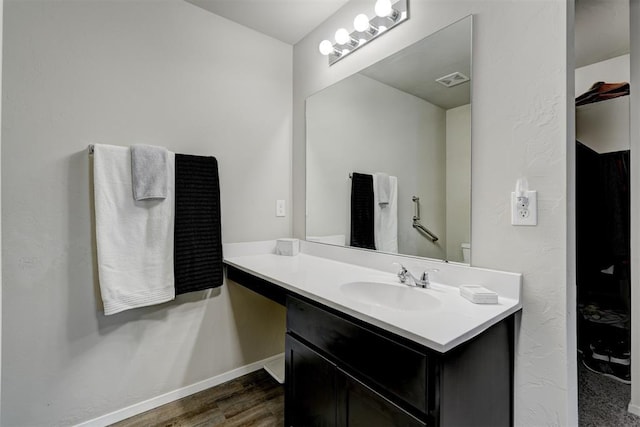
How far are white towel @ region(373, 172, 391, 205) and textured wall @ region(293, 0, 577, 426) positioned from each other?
0.47m

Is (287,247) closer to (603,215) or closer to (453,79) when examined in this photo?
(453,79)

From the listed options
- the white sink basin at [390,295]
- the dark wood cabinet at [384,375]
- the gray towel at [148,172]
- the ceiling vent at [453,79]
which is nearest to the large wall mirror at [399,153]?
the ceiling vent at [453,79]

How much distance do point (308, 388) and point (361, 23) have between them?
1.77 m

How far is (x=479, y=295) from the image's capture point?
1.04m

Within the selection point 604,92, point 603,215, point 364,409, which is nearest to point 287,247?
point 364,409

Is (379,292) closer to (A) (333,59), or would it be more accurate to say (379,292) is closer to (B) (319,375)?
(B) (319,375)

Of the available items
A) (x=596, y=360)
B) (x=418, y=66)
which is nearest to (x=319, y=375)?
(x=418, y=66)

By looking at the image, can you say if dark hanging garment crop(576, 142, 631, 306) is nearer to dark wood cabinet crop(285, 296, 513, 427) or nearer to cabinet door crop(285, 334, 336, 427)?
dark wood cabinet crop(285, 296, 513, 427)

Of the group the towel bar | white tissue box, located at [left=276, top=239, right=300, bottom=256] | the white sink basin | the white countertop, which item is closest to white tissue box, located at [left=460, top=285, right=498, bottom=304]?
the white countertop

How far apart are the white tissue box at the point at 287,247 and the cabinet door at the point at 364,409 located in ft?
3.41

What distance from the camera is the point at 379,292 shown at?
1.35 meters

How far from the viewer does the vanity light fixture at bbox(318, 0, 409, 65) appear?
144 cm

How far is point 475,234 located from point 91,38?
2.02 meters

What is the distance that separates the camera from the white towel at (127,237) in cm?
140
